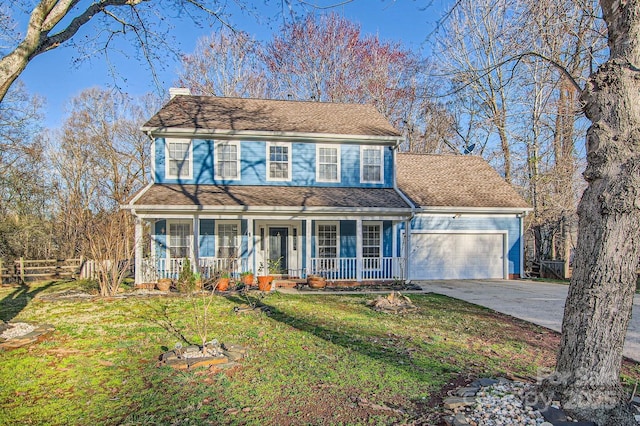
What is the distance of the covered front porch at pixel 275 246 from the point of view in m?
12.9

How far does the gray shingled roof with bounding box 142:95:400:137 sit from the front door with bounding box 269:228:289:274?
12.2 feet

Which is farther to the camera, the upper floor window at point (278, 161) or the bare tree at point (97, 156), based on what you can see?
the bare tree at point (97, 156)

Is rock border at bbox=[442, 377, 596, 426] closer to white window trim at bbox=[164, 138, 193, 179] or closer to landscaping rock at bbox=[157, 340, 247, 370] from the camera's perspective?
landscaping rock at bbox=[157, 340, 247, 370]

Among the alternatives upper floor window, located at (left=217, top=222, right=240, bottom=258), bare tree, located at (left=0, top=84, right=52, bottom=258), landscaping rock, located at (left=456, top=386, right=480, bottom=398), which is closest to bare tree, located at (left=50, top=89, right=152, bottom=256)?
bare tree, located at (left=0, top=84, right=52, bottom=258)

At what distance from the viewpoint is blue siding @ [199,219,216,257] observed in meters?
13.8

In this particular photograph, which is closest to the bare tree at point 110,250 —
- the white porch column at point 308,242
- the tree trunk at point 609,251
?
the white porch column at point 308,242

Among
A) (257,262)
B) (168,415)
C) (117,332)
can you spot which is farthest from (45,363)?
(257,262)

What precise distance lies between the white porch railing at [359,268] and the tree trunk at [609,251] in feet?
32.8

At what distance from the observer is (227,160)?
1410 centimetres

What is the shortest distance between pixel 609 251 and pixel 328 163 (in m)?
11.7

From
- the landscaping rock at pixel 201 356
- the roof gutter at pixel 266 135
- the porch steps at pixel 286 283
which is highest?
the roof gutter at pixel 266 135

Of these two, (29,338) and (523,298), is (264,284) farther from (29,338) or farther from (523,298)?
(523,298)

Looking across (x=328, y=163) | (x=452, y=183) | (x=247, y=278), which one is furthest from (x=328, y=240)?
(x=452, y=183)

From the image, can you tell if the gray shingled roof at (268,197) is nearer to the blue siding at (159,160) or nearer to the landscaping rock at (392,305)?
the blue siding at (159,160)
